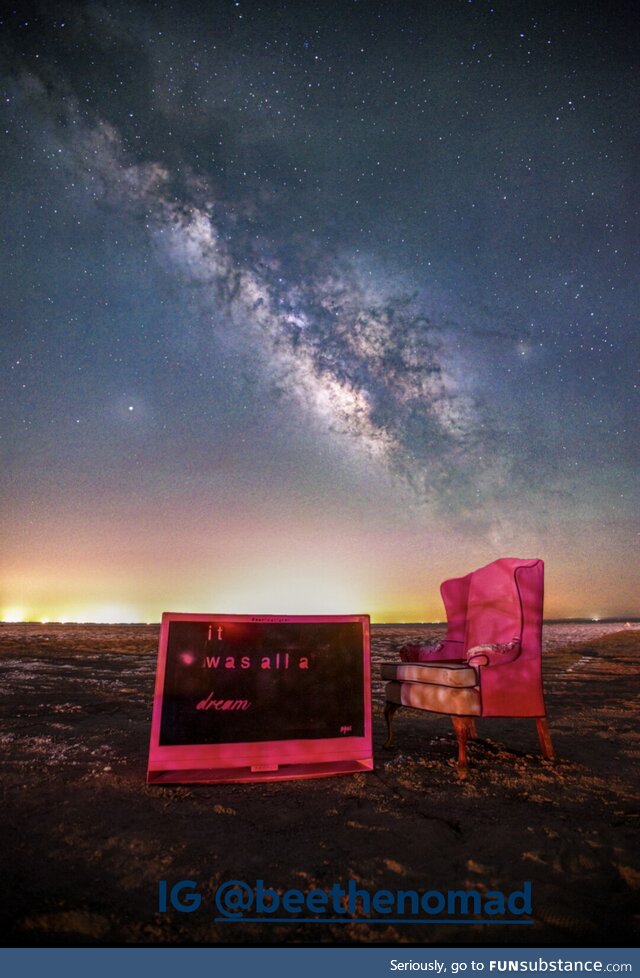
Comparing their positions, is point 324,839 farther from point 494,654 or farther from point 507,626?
point 507,626

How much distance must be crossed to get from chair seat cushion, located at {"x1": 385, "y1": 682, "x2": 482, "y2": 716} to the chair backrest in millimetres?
113

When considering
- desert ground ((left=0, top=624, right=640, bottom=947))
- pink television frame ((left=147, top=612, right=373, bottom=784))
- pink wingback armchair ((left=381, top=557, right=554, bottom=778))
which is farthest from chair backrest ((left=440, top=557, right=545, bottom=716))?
pink television frame ((left=147, top=612, right=373, bottom=784))

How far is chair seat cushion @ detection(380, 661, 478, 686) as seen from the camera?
137 inches

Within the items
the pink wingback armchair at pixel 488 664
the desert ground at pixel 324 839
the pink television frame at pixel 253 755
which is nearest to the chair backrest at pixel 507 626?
the pink wingback armchair at pixel 488 664

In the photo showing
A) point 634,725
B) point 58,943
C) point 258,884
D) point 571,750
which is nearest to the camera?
point 58,943

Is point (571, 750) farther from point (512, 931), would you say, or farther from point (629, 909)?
point (512, 931)

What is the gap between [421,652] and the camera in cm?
462

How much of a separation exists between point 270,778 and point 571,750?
2805 mm

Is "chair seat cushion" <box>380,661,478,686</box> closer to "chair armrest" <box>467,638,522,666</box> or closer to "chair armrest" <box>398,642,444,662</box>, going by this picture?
"chair armrest" <box>467,638,522,666</box>

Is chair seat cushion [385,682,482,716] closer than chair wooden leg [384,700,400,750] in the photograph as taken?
Yes

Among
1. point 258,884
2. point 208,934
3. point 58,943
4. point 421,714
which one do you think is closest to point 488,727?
point 421,714

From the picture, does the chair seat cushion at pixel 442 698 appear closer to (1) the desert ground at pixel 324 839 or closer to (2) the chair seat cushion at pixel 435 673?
(2) the chair seat cushion at pixel 435 673

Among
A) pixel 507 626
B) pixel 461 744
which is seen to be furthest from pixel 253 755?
pixel 507 626

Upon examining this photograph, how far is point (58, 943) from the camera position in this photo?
147 centimetres
